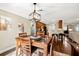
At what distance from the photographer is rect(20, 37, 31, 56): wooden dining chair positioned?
1.98 metres

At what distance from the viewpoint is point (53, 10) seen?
188cm

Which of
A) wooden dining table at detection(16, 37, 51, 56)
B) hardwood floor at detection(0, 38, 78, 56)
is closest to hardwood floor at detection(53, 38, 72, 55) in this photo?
hardwood floor at detection(0, 38, 78, 56)

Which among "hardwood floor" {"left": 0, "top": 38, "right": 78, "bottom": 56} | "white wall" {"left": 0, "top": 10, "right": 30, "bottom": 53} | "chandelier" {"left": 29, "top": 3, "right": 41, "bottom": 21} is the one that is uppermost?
"chandelier" {"left": 29, "top": 3, "right": 41, "bottom": 21}

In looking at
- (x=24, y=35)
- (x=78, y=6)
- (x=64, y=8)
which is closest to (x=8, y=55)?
(x=24, y=35)

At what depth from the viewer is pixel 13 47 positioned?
1.90 meters

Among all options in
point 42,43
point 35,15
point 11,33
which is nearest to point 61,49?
point 42,43

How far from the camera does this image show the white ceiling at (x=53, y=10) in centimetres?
186

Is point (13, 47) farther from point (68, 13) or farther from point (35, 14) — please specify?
point (68, 13)

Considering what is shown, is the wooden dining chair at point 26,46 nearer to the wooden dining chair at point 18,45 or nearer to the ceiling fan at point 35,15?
the wooden dining chair at point 18,45

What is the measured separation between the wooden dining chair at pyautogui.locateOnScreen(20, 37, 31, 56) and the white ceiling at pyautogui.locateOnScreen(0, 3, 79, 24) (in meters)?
0.51

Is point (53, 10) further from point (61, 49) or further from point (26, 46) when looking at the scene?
point (26, 46)

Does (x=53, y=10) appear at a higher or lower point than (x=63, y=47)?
higher

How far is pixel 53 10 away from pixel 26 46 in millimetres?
842

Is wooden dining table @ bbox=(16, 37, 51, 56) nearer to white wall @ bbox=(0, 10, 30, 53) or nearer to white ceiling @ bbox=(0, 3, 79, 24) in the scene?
white wall @ bbox=(0, 10, 30, 53)
